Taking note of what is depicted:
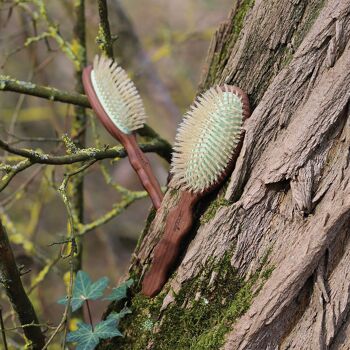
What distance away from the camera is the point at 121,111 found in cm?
126

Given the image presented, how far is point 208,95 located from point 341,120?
0.26 metres

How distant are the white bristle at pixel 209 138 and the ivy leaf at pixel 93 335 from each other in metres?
0.33

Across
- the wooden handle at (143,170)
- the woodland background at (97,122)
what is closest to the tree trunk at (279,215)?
the wooden handle at (143,170)

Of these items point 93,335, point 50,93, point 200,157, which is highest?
point 50,93

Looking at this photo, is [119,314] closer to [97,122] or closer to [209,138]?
[209,138]

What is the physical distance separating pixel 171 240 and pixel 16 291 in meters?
0.32

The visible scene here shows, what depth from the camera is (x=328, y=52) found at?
1067mm

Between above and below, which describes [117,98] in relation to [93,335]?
above

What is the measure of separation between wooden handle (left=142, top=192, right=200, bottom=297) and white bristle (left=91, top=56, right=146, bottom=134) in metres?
0.22

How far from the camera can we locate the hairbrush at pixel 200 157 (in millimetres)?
1105

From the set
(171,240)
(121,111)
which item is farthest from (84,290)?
(121,111)

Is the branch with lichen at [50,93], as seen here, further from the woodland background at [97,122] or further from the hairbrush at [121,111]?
the woodland background at [97,122]

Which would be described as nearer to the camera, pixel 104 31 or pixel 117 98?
pixel 117 98

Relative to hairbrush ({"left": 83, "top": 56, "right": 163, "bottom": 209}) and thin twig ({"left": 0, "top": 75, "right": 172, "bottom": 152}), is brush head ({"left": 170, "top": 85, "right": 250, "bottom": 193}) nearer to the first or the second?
hairbrush ({"left": 83, "top": 56, "right": 163, "bottom": 209})
